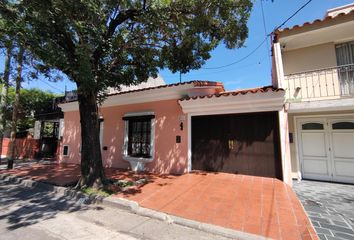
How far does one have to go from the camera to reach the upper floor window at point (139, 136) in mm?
9758

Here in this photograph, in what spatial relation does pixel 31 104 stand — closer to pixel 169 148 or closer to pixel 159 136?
pixel 159 136

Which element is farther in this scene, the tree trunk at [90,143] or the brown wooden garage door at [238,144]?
the brown wooden garage door at [238,144]

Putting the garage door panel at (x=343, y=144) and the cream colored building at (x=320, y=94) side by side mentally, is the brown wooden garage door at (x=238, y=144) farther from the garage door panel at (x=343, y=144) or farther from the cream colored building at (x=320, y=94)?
the garage door panel at (x=343, y=144)

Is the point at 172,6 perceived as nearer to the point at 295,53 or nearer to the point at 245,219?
the point at 245,219

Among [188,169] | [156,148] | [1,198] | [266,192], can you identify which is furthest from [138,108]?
[266,192]

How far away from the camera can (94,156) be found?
677 centimetres

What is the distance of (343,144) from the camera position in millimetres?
8016

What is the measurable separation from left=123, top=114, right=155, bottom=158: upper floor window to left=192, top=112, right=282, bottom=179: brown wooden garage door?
2296 mm

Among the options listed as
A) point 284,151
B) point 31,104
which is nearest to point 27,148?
point 31,104

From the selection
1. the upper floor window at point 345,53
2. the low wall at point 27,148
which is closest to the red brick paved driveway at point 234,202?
the upper floor window at point 345,53

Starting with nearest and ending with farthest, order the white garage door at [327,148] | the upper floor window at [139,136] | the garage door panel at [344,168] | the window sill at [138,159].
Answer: the garage door panel at [344,168], the white garage door at [327,148], the window sill at [138,159], the upper floor window at [139,136]

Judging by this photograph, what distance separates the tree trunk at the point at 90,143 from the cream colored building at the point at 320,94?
662 centimetres

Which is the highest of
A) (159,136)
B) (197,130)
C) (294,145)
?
(197,130)

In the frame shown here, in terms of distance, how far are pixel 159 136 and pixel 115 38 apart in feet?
15.2
